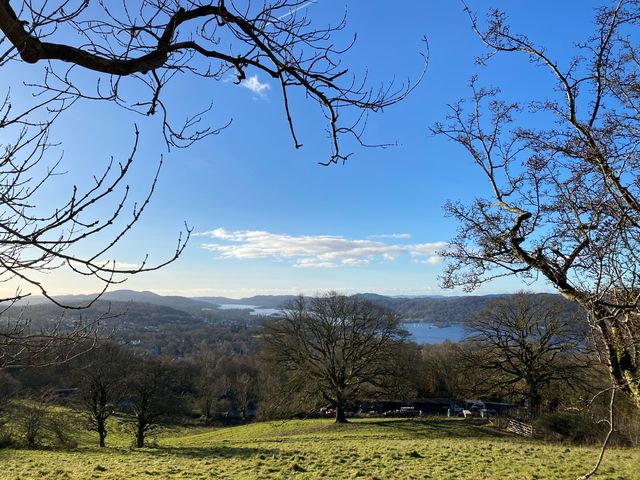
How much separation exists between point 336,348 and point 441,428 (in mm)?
6994

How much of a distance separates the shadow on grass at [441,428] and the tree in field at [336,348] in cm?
216

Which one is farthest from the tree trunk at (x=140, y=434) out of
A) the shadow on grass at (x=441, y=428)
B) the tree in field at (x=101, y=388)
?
the shadow on grass at (x=441, y=428)

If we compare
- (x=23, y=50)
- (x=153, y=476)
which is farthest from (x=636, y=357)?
(x=153, y=476)

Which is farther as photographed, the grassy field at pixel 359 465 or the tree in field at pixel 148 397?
the tree in field at pixel 148 397

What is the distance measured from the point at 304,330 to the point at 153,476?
14264 millimetres

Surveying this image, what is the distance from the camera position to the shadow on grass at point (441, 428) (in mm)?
18641

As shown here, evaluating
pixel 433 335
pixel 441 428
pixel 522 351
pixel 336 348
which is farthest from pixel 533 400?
pixel 433 335

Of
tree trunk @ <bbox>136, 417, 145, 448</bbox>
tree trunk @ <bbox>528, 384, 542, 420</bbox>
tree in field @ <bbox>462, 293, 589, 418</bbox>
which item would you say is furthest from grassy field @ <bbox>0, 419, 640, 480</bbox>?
tree in field @ <bbox>462, 293, 589, 418</bbox>

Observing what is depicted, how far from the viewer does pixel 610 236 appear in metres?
3.04

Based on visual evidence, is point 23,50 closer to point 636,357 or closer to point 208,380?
point 636,357

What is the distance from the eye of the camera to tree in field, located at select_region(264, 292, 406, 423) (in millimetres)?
23094

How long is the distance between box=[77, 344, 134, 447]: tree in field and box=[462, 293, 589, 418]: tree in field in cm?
1954

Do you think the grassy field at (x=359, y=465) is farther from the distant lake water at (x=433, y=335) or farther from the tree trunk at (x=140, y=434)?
the distant lake water at (x=433, y=335)

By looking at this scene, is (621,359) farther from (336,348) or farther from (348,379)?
(336,348)
